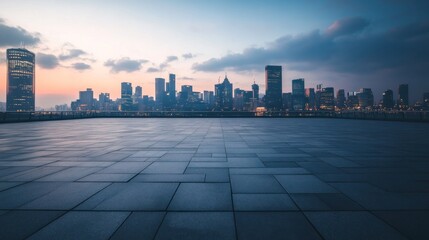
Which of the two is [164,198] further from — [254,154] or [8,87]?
[8,87]

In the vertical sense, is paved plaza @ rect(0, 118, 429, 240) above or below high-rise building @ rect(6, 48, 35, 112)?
below

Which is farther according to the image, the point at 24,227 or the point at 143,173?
the point at 143,173

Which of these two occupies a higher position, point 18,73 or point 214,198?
point 18,73

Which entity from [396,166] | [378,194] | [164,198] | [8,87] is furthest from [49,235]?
[8,87]

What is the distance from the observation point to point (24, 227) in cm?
323

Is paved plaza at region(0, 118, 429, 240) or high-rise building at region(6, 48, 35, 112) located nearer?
paved plaza at region(0, 118, 429, 240)

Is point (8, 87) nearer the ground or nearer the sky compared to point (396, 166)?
nearer the sky

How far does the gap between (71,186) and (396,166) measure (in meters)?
8.87

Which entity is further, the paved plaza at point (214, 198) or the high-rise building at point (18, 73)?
the high-rise building at point (18, 73)

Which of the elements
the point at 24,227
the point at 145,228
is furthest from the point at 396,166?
the point at 24,227

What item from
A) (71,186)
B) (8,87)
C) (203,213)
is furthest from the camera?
(8,87)

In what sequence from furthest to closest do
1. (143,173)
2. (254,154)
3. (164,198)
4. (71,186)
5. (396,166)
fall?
(254,154) < (396,166) < (143,173) < (71,186) < (164,198)

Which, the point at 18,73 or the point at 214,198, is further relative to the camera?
the point at 18,73

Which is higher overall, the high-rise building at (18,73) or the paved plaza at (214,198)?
the high-rise building at (18,73)
